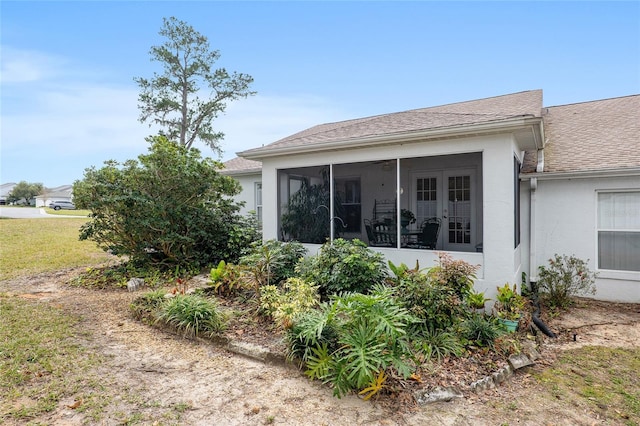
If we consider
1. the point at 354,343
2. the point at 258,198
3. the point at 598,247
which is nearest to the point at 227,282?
the point at 354,343

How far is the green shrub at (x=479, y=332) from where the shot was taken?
15.0 ft

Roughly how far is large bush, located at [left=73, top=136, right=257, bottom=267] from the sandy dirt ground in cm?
377

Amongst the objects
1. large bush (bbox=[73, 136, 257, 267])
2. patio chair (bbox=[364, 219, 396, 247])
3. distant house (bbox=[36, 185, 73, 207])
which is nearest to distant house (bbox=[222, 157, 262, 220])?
large bush (bbox=[73, 136, 257, 267])

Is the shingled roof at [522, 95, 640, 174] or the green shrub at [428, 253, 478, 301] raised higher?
the shingled roof at [522, 95, 640, 174]

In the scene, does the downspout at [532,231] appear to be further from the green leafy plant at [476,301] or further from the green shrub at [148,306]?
the green shrub at [148,306]

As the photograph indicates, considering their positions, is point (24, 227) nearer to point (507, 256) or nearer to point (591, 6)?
point (507, 256)

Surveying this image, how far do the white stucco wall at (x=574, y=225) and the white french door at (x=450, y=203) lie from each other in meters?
1.97

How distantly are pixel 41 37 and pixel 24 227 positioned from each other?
1230 centimetres

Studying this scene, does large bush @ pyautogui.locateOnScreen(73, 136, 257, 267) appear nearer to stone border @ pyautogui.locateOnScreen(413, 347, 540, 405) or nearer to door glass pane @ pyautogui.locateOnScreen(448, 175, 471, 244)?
door glass pane @ pyautogui.locateOnScreen(448, 175, 471, 244)

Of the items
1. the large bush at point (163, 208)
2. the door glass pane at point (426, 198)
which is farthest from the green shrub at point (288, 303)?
the door glass pane at point (426, 198)

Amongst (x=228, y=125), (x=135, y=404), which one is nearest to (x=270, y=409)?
(x=135, y=404)

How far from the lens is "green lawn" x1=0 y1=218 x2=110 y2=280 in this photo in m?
10.2

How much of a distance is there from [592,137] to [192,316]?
31.5 feet

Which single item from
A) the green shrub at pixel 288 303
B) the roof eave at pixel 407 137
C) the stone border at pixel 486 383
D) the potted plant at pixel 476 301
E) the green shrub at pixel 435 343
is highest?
the roof eave at pixel 407 137
